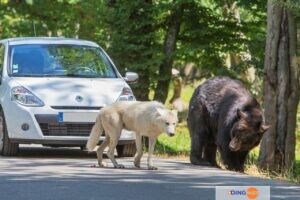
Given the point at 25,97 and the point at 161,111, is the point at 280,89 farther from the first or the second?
the point at 25,97

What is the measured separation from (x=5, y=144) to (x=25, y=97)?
81 centimetres

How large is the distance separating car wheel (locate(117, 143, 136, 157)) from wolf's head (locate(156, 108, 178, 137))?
2.73 metres

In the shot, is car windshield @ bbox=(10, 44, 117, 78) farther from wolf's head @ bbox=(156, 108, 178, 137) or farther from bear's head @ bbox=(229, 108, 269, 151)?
wolf's head @ bbox=(156, 108, 178, 137)

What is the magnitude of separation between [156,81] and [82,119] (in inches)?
252

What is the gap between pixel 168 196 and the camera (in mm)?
10484

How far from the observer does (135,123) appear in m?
13.6

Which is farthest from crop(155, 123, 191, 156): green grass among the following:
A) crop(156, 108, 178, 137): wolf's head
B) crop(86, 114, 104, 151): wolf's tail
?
crop(156, 108, 178, 137): wolf's head

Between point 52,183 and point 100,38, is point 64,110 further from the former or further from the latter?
point 100,38

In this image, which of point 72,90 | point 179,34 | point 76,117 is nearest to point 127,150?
point 76,117

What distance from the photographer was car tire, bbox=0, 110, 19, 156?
15336mm

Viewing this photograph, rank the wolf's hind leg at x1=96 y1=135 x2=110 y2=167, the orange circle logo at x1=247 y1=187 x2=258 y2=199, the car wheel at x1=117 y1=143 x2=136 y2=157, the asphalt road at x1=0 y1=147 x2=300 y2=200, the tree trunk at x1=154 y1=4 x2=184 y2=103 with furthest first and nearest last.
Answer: the tree trunk at x1=154 y1=4 x2=184 y2=103 < the car wheel at x1=117 y1=143 x2=136 y2=157 < the wolf's hind leg at x1=96 y1=135 x2=110 y2=167 < the asphalt road at x1=0 y1=147 x2=300 y2=200 < the orange circle logo at x1=247 y1=187 x2=258 y2=199

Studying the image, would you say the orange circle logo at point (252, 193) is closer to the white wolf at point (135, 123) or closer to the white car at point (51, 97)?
the white wolf at point (135, 123)

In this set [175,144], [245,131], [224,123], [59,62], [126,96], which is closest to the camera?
[245,131]

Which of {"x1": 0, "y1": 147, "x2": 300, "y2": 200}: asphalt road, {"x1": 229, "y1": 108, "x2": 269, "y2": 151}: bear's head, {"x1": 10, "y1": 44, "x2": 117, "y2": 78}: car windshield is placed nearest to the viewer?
{"x1": 0, "y1": 147, "x2": 300, "y2": 200}: asphalt road
